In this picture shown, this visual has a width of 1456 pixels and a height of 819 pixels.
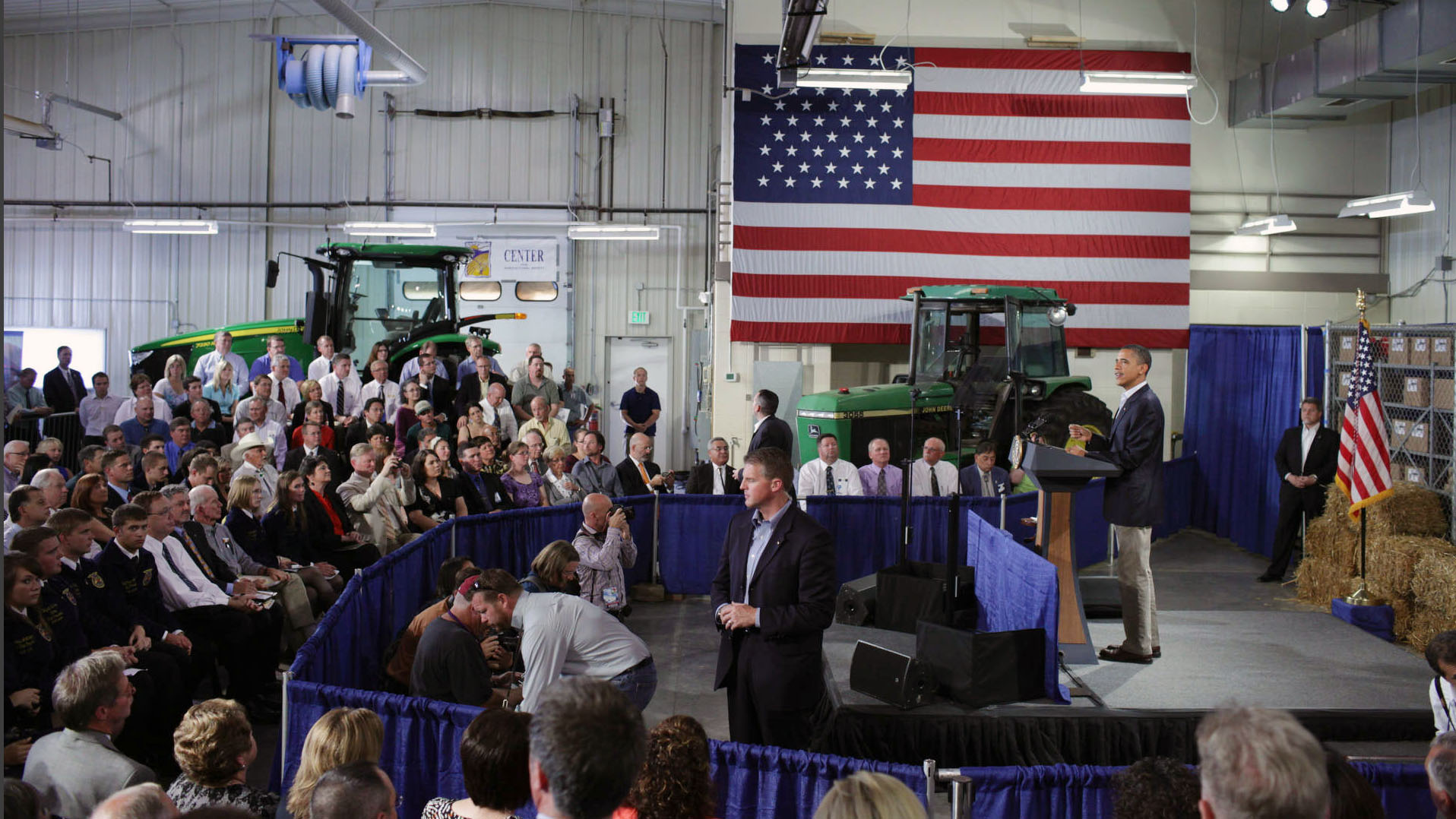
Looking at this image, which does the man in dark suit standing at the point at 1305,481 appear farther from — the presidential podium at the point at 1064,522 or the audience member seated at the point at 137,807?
the audience member seated at the point at 137,807

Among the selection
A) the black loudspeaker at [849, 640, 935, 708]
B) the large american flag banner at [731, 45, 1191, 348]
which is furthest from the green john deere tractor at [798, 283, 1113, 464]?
the black loudspeaker at [849, 640, 935, 708]

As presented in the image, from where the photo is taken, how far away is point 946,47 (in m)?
15.1

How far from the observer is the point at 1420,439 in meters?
10.5

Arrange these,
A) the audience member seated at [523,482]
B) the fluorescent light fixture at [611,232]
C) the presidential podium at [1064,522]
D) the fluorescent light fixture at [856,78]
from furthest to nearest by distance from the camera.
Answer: the fluorescent light fixture at [611,232] → the fluorescent light fixture at [856,78] → the audience member seated at [523,482] → the presidential podium at [1064,522]

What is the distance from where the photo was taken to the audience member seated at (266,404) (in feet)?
34.7

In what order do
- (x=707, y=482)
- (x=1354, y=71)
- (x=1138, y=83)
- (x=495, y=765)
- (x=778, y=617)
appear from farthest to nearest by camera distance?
(x=1354, y=71)
(x=1138, y=83)
(x=707, y=482)
(x=778, y=617)
(x=495, y=765)

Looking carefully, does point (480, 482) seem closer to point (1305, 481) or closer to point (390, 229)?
point (390, 229)

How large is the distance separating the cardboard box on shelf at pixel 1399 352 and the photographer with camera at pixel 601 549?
7586mm

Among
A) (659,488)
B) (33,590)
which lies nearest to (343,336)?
(659,488)

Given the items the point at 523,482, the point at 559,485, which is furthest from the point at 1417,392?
the point at 523,482

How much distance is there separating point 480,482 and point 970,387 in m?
5.58

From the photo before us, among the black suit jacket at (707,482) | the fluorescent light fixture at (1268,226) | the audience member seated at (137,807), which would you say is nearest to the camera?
the audience member seated at (137,807)

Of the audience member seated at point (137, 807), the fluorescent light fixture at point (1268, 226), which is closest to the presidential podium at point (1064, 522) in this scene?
the audience member seated at point (137, 807)

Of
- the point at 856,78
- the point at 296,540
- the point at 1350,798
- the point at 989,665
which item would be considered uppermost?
the point at 856,78
